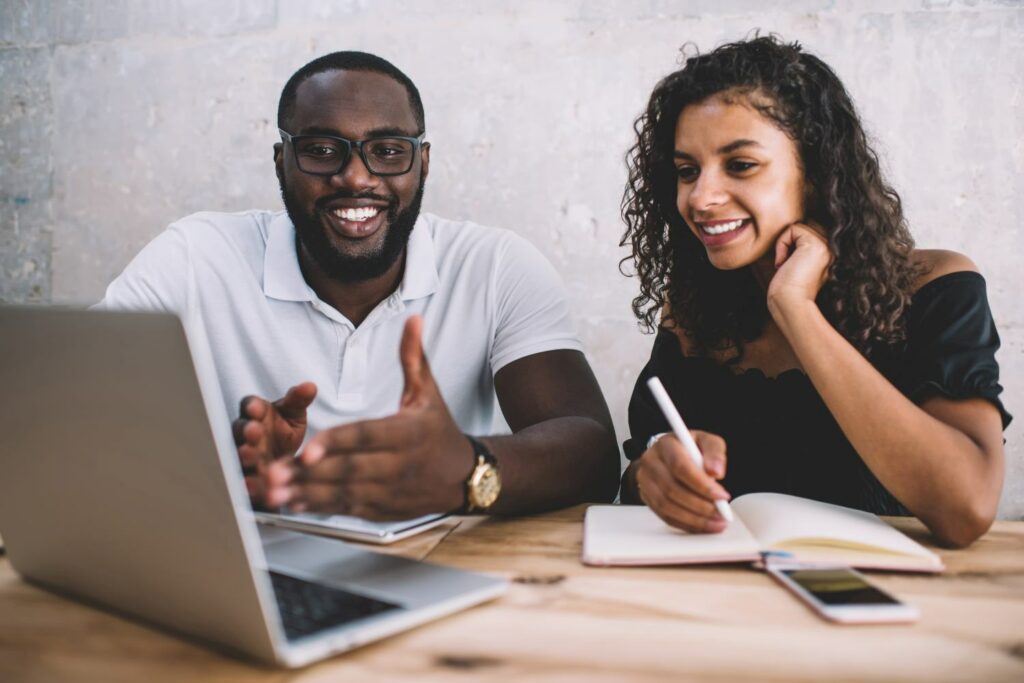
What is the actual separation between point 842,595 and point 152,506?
0.64 meters

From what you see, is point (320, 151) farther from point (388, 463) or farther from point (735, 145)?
point (388, 463)

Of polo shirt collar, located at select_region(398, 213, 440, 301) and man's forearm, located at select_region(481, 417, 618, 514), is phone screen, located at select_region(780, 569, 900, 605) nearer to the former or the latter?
man's forearm, located at select_region(481, 417, 618, 514)

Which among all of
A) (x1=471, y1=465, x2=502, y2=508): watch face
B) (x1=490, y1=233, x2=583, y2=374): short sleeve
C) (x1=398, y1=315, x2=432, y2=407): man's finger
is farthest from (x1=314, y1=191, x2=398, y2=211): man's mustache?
(x1=398, y1=315, x2=432, y2=407): man's finger

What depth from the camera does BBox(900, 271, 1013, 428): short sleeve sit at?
4.36ft

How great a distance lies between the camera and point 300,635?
679 mm

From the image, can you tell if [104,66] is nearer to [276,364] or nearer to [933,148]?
[276,364]

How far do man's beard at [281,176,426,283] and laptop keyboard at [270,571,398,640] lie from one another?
1113 mm

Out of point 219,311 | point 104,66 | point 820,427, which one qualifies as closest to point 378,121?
point 219,311

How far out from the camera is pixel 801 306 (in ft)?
4.62

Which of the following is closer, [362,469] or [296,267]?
[362,469]

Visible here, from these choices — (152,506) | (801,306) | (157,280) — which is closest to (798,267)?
(801,306)

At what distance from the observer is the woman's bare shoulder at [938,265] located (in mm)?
1532

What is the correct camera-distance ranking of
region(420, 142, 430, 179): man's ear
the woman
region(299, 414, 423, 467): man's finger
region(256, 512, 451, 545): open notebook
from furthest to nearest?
region(420, 142, 430, 179): man's ear, the woman, region(256, 512, 451, 545): open notebook, region(299, 414, 423, 467): man's finger

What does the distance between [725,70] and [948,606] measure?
3.60ft
